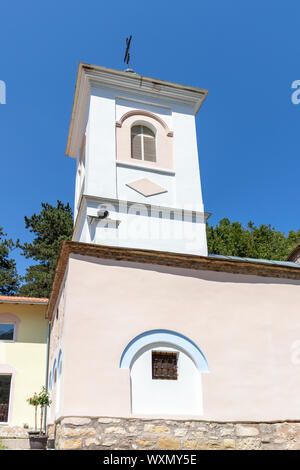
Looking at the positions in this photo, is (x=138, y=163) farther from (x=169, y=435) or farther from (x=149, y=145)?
(x=169, y=435)

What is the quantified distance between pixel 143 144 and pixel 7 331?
851cm

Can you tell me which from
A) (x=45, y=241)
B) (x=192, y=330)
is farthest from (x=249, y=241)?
(x=192, y=330)

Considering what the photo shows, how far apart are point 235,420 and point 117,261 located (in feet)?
12.7

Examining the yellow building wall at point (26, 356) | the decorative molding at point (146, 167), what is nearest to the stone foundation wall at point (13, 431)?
the yellow building wall at point (26, 356)

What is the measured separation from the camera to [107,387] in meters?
7.46

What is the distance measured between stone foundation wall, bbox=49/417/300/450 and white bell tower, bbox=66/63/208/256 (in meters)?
4.14

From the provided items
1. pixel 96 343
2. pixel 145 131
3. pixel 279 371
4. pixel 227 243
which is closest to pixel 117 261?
pixel 96 343

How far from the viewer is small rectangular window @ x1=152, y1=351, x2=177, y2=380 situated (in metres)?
8.05

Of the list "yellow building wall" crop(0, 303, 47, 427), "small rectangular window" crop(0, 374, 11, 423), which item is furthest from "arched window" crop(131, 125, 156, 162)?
"small rectangular window" crop(0, 374, 11, 423)

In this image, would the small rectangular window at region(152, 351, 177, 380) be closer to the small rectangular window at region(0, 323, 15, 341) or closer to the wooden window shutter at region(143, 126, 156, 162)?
the wooden window shutter at region(143, 126, 156, 162)

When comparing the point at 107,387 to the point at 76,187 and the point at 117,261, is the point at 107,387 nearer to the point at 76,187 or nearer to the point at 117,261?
the point at 117,261

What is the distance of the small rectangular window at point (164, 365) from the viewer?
8.05 meters

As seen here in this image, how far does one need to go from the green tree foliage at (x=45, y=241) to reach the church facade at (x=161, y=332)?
727 inches

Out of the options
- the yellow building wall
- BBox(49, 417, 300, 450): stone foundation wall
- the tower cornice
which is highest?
the tower cornice
